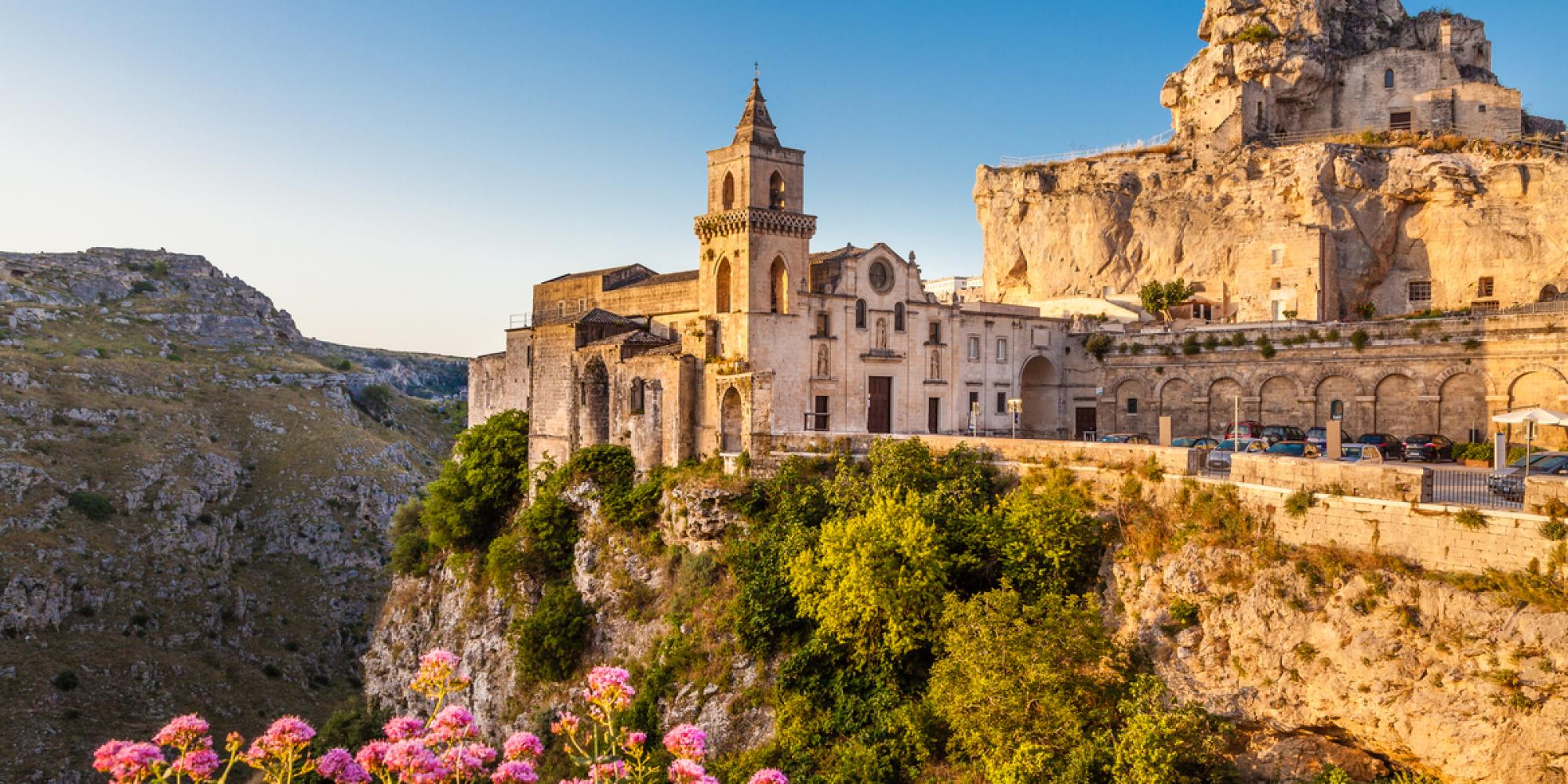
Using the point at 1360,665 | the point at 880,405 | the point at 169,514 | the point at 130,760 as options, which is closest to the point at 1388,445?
the point at 880,405

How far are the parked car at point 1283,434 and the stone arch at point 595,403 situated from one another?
23.1 metres

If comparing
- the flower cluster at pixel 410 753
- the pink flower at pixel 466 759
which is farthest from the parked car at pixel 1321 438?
the pink flower at pixel 466 759

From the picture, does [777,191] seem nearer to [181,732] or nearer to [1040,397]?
[1040,397]

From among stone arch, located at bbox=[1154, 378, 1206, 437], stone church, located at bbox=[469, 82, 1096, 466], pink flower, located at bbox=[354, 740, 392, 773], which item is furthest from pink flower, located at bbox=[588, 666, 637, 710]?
stone arch, located at bbox=[1154, 378, 1206, 437]

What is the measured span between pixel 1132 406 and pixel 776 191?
18.1 meters

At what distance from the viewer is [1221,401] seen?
4225 cm

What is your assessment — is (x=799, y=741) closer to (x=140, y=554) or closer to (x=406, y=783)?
(x=406, y=783)

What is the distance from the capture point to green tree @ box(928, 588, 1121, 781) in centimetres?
1895

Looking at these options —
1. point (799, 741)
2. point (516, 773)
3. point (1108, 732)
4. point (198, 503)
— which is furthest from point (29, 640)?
point (516, 773)

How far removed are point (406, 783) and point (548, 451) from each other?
120 ft

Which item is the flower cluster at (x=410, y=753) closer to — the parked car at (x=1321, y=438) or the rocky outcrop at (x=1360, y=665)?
the rocky outcrop at (x=1360, y=665)

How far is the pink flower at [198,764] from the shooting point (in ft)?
21.7

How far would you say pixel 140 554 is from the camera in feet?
197

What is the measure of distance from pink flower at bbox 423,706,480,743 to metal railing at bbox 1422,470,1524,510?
1711cm
